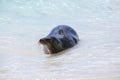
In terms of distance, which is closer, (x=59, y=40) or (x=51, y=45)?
(x=51, y=45)

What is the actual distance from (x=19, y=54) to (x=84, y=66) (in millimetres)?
1436

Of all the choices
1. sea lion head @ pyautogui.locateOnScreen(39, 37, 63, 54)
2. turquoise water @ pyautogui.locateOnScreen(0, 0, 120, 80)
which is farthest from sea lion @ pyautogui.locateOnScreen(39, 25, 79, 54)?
turquoise water @ pyautogui.locateOnScreen(0, 0, 120, 80)

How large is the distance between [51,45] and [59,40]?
0.90 feet

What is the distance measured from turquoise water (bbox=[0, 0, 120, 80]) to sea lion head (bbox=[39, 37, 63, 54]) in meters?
0.12

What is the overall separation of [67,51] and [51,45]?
29 cm

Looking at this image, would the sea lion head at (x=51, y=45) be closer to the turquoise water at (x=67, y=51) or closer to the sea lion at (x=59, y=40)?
the sea lion at (x=59, y=40)

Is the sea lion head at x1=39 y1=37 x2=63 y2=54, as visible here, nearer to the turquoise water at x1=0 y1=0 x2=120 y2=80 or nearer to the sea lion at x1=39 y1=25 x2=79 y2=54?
the sea lion at x1=39 y1=25 x2=79 y2=54

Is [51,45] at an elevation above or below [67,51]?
above

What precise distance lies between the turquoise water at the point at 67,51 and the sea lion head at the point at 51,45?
0.12 metres

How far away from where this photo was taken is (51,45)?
720 centimetres

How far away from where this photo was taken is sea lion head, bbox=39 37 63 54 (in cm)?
713

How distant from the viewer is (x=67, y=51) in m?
7.19

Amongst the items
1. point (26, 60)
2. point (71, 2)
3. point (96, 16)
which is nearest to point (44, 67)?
point (26, 60)

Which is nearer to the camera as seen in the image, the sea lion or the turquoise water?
the turquoise water
